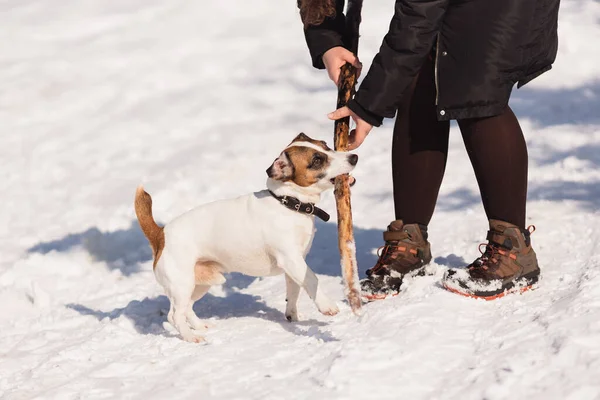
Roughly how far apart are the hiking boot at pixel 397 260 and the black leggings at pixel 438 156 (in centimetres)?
6

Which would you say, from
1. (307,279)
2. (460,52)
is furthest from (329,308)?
(460,52)

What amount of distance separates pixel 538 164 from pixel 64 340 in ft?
10.3

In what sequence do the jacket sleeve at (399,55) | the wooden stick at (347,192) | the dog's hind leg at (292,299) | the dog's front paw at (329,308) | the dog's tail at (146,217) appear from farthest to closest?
1. the dog's tail at (146,217)
2. the dog's hind leg at (292,299)
3. the dog's front paw at (329,308)
4. the wooden stick at (347,192)
5. the jacket sleeve at (399,55)

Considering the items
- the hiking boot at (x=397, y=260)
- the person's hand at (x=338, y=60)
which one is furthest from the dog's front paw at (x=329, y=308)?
the person's hand at (x=338, y=60)

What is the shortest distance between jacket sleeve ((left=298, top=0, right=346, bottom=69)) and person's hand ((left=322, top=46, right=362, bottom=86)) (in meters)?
0.05

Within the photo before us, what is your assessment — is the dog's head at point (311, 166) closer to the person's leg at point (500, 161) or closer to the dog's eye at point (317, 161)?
the dog's eye at point (317, 161)

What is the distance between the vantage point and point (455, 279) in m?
3.61

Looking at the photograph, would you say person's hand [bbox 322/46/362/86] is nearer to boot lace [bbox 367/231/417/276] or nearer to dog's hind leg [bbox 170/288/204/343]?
boot lace [bbox 367/231/417/276]

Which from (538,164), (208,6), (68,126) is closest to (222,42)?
(208,6)

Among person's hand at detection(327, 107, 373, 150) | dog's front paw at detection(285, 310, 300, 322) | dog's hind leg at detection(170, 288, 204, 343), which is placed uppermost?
person's hand at detection(327, 107, 373, 150)

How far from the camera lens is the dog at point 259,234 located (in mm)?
3688

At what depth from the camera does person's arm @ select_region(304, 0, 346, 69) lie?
377 centimetres

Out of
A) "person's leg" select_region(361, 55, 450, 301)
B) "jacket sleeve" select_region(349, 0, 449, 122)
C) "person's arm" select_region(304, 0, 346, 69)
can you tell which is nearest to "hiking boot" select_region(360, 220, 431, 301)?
"person's leg" select_region(361, 55, 450, 301)

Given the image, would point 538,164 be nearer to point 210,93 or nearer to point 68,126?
point 210,93
